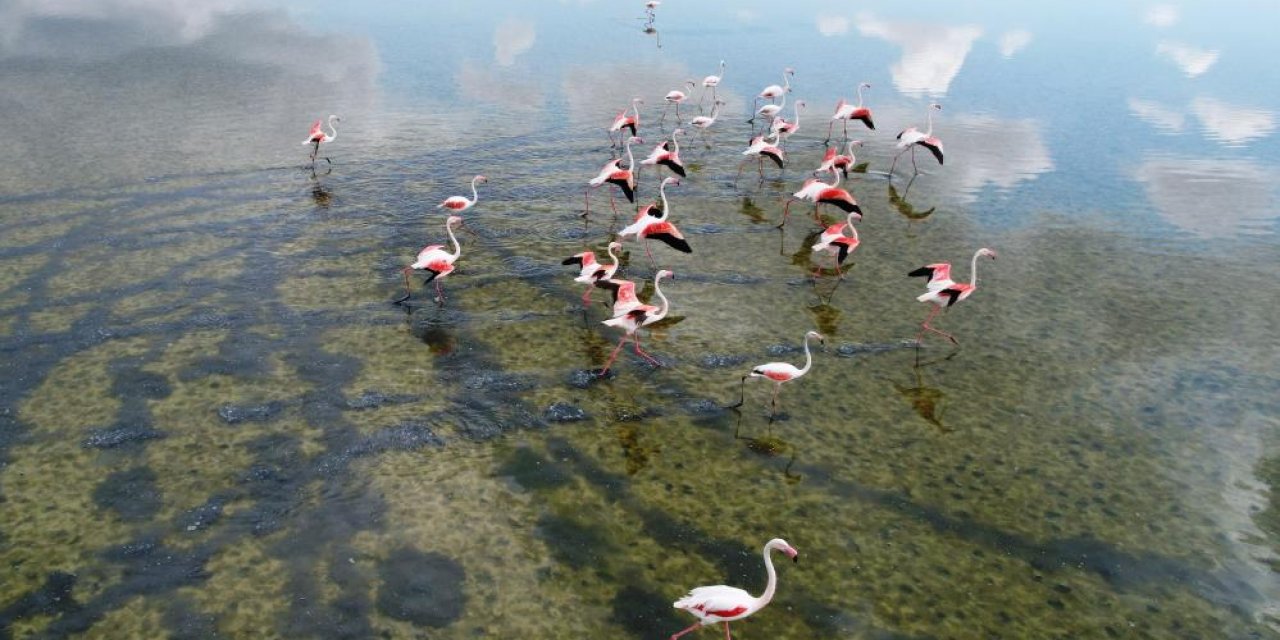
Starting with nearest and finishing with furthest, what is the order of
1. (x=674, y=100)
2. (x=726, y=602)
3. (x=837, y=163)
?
(x=726, y=602) < (x=837, y=163) < (x=674, y=100)

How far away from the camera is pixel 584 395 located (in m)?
7.41

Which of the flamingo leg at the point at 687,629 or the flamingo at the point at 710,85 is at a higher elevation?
the flamingo at the point at 710,85

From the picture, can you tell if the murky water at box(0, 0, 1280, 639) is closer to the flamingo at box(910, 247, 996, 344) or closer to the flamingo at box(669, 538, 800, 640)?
the flamingo at box(910, 247, 996, 344)

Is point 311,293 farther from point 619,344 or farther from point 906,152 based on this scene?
point 906,152

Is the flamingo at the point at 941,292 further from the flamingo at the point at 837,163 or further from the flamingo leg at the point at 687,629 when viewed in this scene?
the flamingo leg at the point at 687,629

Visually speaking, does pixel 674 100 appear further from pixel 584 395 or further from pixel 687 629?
pixel 687 629

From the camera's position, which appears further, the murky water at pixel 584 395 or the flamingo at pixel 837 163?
the flamingo at pixel 837 163

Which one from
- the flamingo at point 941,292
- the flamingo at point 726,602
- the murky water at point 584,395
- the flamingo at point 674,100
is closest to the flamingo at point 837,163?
the murky water at point 584,395

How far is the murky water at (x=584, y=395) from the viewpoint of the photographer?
5309 mm

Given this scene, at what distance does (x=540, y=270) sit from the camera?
988 cm

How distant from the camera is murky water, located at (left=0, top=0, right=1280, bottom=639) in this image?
209 inches

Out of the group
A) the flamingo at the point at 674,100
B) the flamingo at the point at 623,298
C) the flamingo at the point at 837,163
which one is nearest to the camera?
the flamingo at the point at 623,298

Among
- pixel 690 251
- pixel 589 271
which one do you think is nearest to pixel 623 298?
pixel 589 271

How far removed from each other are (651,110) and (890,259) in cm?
887
